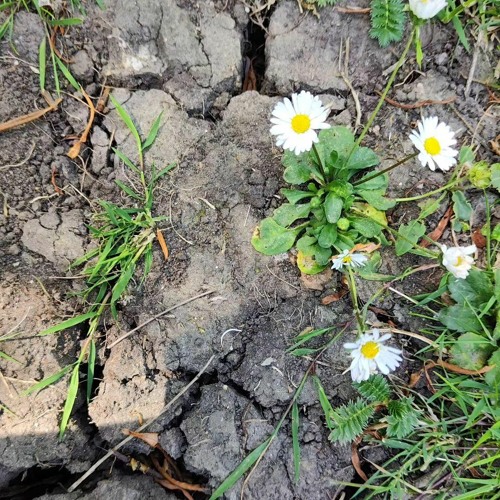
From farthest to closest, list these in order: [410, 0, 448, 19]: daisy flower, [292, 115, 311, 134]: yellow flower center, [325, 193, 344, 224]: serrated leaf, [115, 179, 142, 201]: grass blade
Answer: [115, 179, 142, 201]: grass blade
[325, 193, 344, 224]: serrated leaf
[292, 115, 311, 134]: yellow flower center
[410, 0, 448, 19]: daisy flower

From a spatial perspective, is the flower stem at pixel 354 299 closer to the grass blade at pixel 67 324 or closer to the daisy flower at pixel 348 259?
the daisy flower at pixel 348 259

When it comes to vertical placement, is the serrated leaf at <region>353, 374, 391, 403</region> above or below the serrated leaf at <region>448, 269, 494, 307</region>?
below

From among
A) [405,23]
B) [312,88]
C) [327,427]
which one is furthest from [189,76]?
[327,427]

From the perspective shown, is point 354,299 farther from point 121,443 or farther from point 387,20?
point 387,20

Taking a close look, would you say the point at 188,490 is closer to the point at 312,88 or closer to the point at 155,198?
the point at 155,198

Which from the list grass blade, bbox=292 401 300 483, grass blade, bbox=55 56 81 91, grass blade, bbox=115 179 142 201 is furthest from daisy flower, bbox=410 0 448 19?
grass blade, bbox=292 401 300 483

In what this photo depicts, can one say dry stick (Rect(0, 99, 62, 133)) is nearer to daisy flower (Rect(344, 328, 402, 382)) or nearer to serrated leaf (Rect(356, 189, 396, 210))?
serrated leaf (Rect(356, 189, 396, 210))

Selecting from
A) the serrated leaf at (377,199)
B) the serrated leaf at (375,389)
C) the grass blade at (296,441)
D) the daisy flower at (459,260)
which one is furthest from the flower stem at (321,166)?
the grass blade at (296,441)
